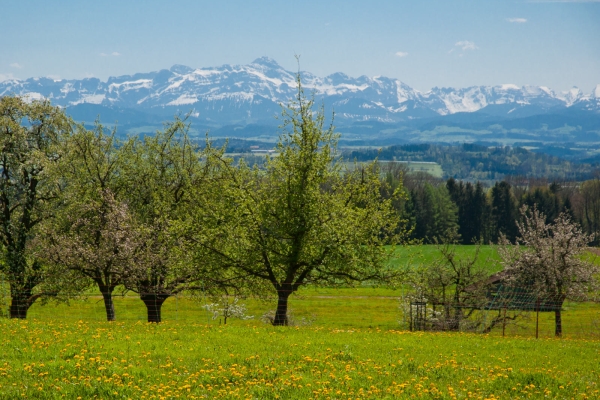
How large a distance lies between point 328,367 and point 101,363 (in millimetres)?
5827

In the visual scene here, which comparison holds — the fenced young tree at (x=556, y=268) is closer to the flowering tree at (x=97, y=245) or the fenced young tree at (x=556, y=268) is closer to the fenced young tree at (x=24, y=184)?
the flowering tree at (x=97, y=245)

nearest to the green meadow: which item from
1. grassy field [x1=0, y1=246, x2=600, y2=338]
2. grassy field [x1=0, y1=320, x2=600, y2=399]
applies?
grassy field [x1=0, y1=320, x2=600, y2=399]

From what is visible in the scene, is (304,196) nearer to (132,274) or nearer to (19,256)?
(132,274)

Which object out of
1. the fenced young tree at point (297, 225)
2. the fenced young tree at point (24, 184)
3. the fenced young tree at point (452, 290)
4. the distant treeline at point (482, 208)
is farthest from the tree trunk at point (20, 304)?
the distant treeline at point (482, 208)

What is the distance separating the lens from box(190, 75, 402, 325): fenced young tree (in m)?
29.5

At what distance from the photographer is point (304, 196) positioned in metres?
29.6

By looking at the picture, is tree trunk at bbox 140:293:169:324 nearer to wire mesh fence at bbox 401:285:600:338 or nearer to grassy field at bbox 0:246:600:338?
wire mesh fence at bbox 401:285:600:338

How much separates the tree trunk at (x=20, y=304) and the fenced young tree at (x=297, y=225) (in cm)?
1268

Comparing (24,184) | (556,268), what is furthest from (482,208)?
(24,184)

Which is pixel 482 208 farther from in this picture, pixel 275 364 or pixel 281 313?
pixel 275 364

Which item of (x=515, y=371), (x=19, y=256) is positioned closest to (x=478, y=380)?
(x=515, y=371)

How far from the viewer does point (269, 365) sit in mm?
15453

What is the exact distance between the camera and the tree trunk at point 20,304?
35.9 meters

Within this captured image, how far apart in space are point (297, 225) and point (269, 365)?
14.6 metres
